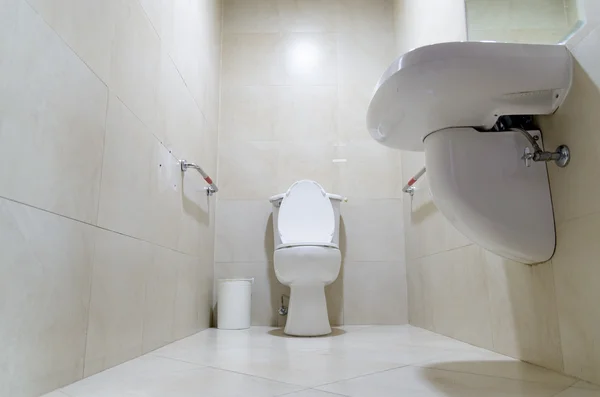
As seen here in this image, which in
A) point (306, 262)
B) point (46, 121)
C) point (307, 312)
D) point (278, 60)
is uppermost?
point (278, 60)

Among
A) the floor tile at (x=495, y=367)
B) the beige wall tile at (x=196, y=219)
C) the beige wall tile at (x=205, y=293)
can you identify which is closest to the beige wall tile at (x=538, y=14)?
the floor tile at (x=495, y=367)

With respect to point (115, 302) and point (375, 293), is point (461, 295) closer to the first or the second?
point (375, 293)

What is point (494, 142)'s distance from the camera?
1.14 m

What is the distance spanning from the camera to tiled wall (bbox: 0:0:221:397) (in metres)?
0.80

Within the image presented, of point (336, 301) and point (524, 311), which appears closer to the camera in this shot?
point (524, 311)

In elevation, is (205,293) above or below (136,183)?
below

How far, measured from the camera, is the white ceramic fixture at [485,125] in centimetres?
99

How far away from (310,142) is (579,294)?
1927 mm

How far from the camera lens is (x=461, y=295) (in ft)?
A: 5.59

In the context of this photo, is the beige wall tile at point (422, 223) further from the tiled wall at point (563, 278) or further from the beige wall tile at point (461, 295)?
the tiled wall at point (563, 278)

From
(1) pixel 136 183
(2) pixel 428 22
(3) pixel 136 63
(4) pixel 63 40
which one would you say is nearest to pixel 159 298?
(1) pixel 136 183

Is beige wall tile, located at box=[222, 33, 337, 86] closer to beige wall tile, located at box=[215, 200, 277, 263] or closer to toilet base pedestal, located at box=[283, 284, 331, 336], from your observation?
beige wall tile, located at box=[215, 200, 277, 263]

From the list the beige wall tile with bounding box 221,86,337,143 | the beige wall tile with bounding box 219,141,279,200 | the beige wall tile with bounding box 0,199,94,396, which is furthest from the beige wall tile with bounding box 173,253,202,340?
the beige wall tile with bounding box 221,86,337,143

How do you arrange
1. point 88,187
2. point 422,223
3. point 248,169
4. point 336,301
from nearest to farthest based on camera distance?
point 88,187 < point 422,223 < point 336,301 < point 248,169
